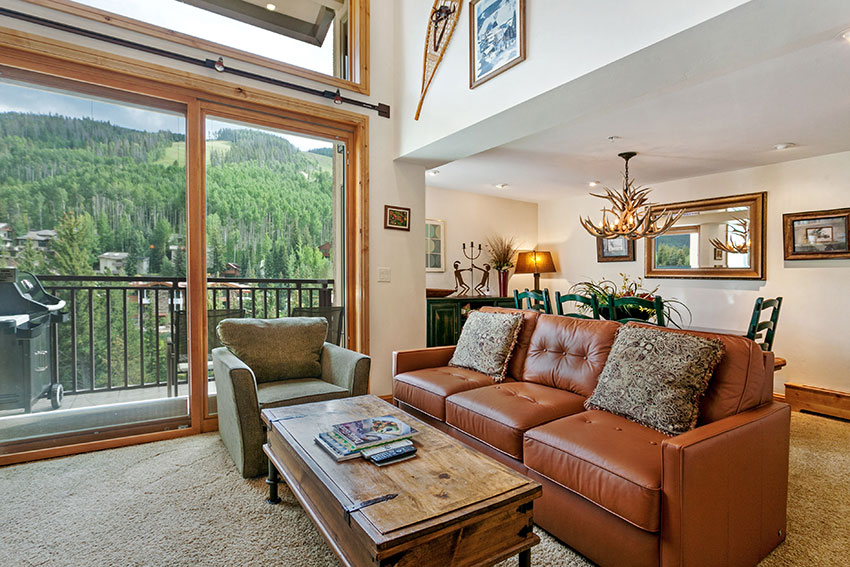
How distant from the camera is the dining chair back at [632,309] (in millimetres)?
3145

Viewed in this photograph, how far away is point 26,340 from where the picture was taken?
8.79ft

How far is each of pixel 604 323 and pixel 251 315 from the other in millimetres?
2508

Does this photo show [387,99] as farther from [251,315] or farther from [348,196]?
[251,315]

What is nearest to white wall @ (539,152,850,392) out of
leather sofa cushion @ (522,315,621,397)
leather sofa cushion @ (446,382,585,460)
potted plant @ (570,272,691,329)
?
potted plant @ (570,272,691,329)

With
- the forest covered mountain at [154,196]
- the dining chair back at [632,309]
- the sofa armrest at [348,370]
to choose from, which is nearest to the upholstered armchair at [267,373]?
the sofa armrest at [348,370]

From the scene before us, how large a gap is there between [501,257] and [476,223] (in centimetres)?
62

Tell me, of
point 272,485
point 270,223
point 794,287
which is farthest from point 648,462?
point 794,287

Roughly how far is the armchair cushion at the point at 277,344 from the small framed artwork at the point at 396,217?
114 cm

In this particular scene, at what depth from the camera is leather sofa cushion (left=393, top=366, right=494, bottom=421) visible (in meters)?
2.65

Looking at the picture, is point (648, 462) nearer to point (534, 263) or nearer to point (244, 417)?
point (244, 417)

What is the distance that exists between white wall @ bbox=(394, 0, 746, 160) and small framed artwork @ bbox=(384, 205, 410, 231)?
1.61ft

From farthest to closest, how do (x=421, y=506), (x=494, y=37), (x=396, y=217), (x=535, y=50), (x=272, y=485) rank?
(x=396, y=217) < (x=494, y=37) < (x=535, y=50) < (x=272, y=485) < (x=421, y=506)

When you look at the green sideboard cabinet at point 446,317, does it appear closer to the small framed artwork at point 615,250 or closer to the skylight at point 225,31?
the small framed artwork at point 615,250

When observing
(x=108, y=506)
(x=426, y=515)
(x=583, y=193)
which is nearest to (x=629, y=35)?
(x=426, y=515)
